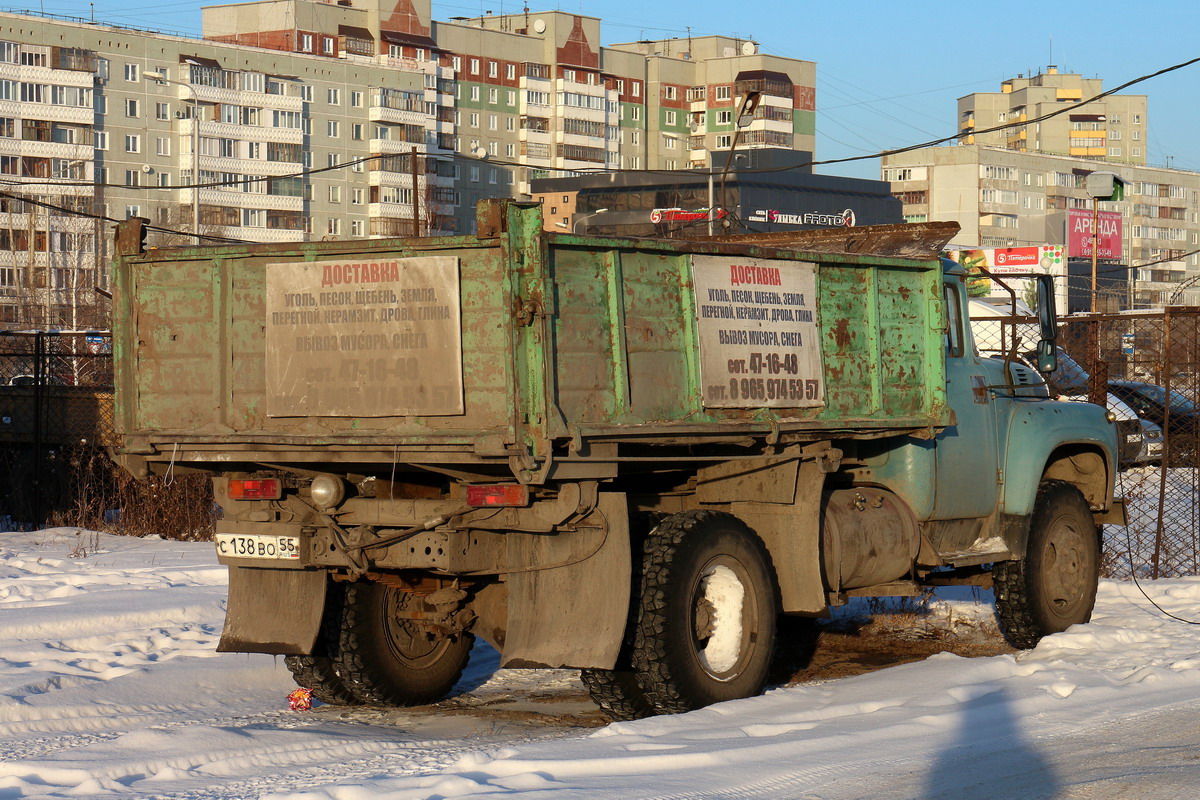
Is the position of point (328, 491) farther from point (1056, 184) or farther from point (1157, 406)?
point (1056, 184)

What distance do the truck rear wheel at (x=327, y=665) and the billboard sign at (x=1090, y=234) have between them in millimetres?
106875

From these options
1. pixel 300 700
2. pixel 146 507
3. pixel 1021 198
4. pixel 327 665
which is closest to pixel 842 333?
pixel 327 665

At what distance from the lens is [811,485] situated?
8.80 m

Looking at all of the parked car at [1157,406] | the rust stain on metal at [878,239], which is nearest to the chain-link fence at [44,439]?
the rust stain on metal at [878,239]

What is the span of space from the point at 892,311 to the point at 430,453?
3.22 meters

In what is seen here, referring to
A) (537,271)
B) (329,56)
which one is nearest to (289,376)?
(537,271)

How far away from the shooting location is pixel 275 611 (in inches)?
331

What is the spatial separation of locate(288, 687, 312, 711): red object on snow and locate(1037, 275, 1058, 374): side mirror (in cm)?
512

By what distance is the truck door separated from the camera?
10.0m

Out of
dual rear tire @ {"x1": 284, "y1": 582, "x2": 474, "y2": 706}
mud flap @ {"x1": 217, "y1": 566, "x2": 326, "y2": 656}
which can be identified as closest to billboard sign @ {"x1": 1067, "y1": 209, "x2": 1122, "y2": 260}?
dual rear tire @ {"x1": 284, "y1": 582, "x2": 474, "y2": 706}

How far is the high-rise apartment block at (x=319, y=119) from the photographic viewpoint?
84.0 meters

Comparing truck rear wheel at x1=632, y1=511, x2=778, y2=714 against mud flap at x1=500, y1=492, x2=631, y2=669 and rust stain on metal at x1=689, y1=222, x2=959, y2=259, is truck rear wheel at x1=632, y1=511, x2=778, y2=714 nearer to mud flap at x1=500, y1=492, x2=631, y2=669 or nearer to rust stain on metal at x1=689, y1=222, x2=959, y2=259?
mud flap at x1=500, y1=492, x2=631, y2=669

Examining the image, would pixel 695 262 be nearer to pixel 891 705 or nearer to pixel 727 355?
pixel 727 355

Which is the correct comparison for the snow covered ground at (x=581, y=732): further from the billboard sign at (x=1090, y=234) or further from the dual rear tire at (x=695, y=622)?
the billboard sign at (x=1090, y=234)
